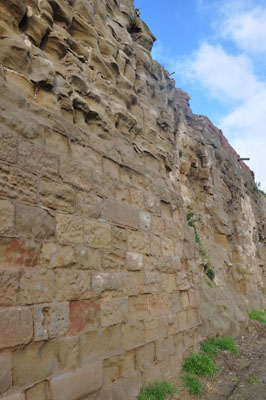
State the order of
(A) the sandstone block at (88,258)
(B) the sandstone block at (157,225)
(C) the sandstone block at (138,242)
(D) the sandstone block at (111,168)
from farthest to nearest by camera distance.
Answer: (B) the sandstone block at (157,225) → (C) the sandstone block at (138,242) → (D) the sandstone block at (111,168) → (A) the sandstone block at (88,258)

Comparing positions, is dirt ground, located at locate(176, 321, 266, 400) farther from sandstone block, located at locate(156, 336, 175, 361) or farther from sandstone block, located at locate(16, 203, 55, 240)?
sandstone block, located at locate(16, 203, 55, 240)

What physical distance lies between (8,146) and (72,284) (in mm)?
1324

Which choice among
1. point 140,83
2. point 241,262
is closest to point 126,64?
point 140,83

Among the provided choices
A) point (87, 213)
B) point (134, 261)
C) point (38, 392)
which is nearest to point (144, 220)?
point (134, 261)

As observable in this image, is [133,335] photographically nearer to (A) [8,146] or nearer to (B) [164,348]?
(B) [164,348]

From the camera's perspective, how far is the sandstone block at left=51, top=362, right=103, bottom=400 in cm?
263

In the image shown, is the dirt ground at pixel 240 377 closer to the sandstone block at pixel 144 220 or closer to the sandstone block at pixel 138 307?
the sandstone block at pixel 138 307

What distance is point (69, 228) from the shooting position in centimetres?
308

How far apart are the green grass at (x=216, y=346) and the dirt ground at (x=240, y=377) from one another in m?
0.12

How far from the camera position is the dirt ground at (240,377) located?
13.4 ft

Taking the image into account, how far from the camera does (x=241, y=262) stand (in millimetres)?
11203

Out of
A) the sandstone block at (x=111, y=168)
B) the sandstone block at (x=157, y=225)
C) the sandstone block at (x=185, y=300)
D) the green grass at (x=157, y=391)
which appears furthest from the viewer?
the sandstone block at (x=185, y=300)

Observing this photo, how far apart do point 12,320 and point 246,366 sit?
14.4 ft

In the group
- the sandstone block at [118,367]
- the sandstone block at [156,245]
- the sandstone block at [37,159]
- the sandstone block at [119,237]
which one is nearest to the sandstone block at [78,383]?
the sandstone block at [118,367]
